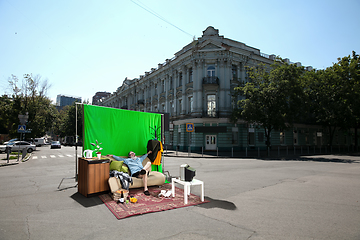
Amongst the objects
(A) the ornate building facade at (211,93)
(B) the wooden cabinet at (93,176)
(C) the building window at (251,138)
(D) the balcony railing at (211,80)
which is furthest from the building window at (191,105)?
(B) the wooden cabinet at (93,176)

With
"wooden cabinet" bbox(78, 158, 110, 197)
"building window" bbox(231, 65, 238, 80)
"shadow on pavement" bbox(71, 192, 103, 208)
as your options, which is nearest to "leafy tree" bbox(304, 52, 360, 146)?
"building window" bbox(231, 65, 238, 80)

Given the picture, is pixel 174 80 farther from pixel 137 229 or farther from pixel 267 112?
pixel 137 229

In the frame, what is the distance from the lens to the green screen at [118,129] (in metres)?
7.34

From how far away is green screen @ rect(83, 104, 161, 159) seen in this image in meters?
7.34

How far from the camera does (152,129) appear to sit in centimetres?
905

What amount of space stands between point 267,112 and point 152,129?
58.0 ft

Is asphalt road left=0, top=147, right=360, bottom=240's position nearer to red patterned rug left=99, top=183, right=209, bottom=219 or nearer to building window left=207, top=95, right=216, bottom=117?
red patterned rug left=99, top=183, right=209, bottom=219

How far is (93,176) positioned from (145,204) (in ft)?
6.10

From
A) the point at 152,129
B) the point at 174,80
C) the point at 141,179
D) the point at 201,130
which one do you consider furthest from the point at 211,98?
the point at 141,179

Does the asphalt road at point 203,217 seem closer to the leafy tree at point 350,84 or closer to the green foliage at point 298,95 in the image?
the green foliage at point 298,95

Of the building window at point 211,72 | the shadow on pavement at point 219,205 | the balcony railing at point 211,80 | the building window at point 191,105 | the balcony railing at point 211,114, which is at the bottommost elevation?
the shadow on pavement at point 219,205

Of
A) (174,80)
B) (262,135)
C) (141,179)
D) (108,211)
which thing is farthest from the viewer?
(174,80)

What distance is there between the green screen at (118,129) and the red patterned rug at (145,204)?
5.83 feet

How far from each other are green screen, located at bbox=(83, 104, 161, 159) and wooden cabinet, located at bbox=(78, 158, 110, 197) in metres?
0.85
